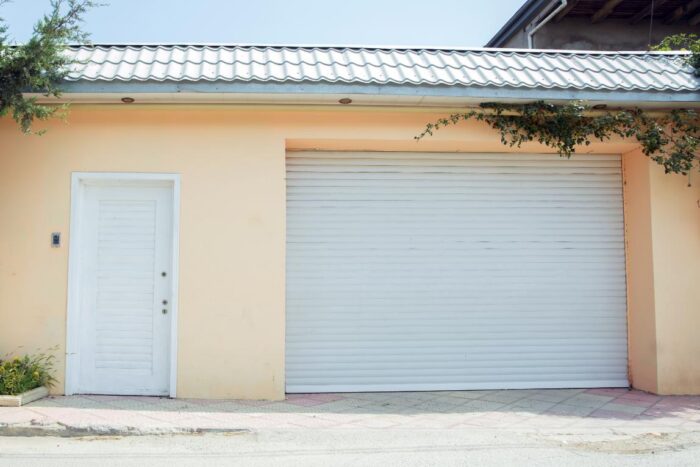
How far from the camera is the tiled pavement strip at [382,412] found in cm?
576

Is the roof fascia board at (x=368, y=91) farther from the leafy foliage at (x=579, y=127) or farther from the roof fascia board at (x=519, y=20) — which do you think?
the roof fascia board at (x=519, y=20)

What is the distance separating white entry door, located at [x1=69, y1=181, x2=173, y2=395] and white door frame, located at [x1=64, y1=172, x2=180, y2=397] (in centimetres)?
4

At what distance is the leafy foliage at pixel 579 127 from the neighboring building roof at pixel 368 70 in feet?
1.07

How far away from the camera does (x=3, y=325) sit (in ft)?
22.1

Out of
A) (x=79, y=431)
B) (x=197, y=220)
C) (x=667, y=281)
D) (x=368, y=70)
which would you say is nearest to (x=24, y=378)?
(x=79, y=431)

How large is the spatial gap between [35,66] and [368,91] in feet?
10.8

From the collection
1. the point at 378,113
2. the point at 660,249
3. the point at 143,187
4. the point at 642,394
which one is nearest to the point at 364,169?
the point at 378,113

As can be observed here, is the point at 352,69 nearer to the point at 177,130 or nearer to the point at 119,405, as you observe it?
the point at 177,130

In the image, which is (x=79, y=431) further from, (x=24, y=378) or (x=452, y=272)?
(x=452, y=272)

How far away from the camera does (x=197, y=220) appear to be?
6898mm

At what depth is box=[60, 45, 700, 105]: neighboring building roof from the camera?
645 centimetres

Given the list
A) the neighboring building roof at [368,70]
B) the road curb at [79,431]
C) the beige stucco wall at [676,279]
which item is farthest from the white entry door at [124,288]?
the beige stucco wall at [676,279]

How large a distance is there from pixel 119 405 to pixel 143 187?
2.37 m

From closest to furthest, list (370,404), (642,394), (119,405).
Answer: (119,405), (370,404), (642,394)
